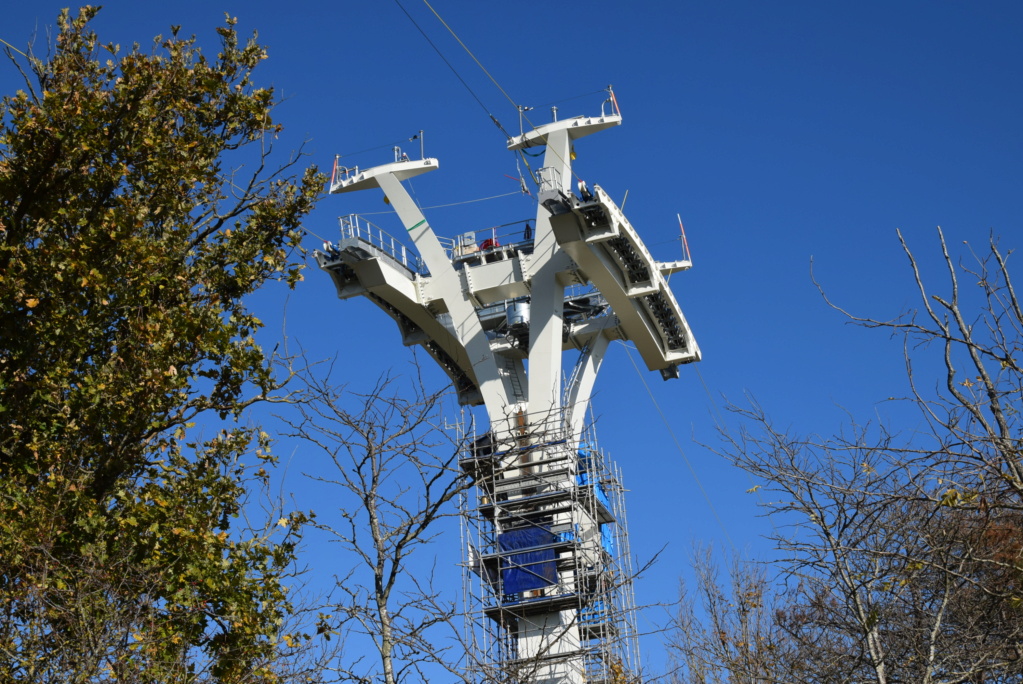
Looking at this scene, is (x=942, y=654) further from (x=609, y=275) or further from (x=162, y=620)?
(x=609, y=275)

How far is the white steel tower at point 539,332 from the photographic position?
27375mm

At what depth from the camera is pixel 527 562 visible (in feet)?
92.3

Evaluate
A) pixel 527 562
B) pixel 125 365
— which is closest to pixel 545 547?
pixel 527 562

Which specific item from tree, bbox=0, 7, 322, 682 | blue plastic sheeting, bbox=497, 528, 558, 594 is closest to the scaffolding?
blue plastic sheeting, bbox=497, 528, 558, 594

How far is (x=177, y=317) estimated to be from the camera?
14.4 m

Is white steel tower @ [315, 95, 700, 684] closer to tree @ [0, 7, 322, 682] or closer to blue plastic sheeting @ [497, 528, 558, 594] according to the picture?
blue plastic sheeting @ [497, 528, 558, 594]

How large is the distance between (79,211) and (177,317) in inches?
70.8

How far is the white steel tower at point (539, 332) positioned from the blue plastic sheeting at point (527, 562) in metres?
0.03

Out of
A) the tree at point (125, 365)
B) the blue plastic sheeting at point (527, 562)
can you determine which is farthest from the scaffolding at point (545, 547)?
the tree at point (125, 365)

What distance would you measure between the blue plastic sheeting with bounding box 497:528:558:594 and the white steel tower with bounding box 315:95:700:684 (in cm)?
3

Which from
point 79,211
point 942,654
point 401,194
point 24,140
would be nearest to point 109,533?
point 79,211

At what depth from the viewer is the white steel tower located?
27.4 meters

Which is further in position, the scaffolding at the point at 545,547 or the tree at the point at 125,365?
the scaffolding at the point at 545,547

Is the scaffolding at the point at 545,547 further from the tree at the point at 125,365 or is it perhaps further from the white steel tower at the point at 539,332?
the tree at the point at 125,365
